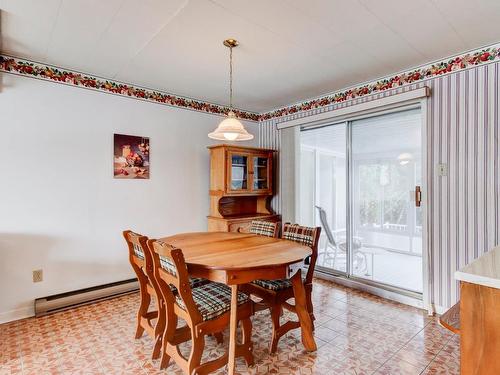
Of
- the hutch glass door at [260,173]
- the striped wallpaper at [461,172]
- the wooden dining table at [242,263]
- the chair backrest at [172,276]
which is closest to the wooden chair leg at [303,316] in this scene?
the wooden dining table at [242,263]

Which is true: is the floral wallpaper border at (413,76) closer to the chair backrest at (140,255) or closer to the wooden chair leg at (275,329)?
the wooden chair leg at (275,329)

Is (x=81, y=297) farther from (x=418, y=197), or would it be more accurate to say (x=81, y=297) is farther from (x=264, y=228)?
(x=418, y=197)

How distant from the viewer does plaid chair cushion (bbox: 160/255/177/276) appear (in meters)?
1.69

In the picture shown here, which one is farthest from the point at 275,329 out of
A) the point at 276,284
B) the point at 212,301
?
the point at 212,301

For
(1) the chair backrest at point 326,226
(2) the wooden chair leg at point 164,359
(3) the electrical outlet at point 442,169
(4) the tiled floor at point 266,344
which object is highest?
(3) the electrical outlet at point 442,169

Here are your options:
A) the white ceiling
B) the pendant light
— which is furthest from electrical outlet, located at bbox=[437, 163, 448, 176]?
the pendant light

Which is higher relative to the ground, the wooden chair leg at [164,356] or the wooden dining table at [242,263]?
the wooden dining table at [242,263]

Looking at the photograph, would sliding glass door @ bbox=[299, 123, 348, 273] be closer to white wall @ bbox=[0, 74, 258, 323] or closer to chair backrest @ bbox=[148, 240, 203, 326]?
white wall @ bbox=[0, 74, 258, 323]

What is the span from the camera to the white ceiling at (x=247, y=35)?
74.9 inches

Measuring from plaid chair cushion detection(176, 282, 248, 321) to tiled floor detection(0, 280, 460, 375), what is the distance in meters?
0.47

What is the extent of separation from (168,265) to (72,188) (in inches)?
74.0

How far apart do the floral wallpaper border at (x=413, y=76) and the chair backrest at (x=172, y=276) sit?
9.24ft

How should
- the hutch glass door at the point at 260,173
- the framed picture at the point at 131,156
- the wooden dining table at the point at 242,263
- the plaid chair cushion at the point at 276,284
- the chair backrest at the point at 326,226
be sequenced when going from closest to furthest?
the wooden dining table at the point at 242,263 → the plaid chair cushion at the point at 276,284 → the framed picture at the point at 131,156 → the chair backrest at the point at 326,226 → the hutch glass door at the point at 260,173

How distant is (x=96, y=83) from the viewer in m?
3.12
